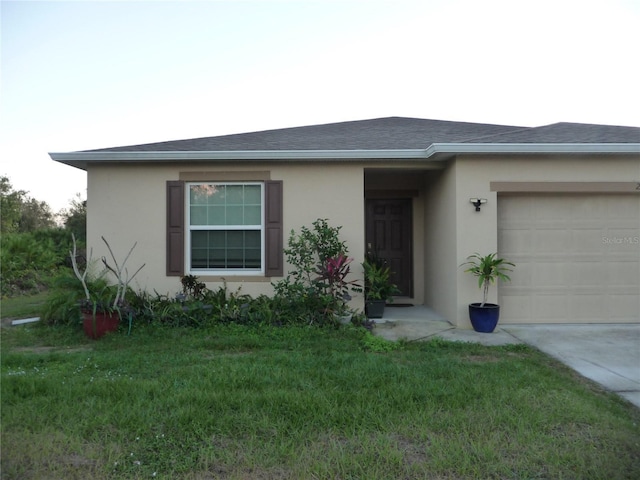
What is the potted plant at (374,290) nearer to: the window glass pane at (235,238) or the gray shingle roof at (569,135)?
the window glass pane at (235,238)

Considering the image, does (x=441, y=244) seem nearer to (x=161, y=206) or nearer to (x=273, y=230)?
(x=273, y=230)

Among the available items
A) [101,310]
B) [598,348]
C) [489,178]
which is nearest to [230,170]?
[101,310]

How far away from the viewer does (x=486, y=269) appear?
21.8 ft

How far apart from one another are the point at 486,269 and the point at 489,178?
150 centimetres

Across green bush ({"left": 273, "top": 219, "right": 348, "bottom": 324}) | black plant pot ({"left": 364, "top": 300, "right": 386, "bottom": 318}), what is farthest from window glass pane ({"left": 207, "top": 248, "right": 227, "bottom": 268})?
black plant pot ({"left": 364, "top": 300, "right": 386, "bottom": 318})

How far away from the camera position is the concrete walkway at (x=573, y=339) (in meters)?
4.63

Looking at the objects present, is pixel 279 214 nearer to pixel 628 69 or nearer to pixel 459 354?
pixel 459 354

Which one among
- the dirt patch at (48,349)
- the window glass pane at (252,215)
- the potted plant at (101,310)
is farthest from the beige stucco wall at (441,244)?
the dirt patch at (48,349)

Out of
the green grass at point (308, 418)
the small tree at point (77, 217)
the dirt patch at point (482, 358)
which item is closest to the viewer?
Result: the green grass at point (308, 418)

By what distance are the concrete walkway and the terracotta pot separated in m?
3.89

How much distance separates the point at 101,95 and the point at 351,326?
Result: 24.6 feet

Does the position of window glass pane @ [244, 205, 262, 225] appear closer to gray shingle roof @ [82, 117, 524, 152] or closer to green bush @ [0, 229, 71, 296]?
gray shingle roof @ [82, 117, 524, 152]

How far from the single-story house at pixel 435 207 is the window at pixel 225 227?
0.02m

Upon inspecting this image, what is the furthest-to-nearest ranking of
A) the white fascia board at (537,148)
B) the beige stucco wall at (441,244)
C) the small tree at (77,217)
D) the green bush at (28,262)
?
the small tree at (77,217) → the green bush at (28,262) → the beige stucco wall at (441,244) → the white fascia board at (537,148)
